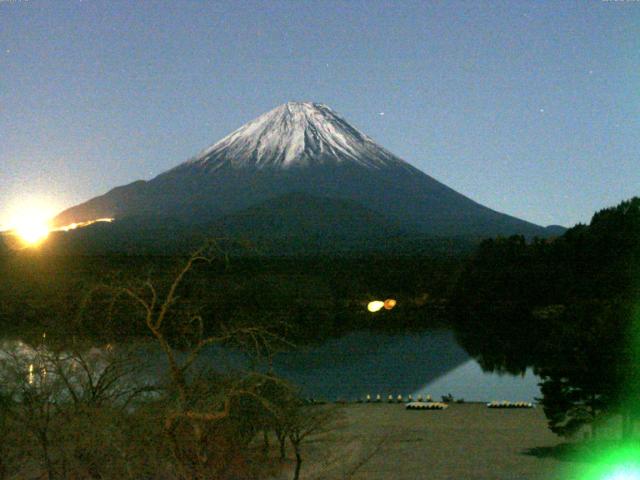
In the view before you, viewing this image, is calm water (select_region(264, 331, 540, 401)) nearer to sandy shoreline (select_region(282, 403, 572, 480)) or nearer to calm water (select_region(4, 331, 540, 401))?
calm water (select_region(4, 331, 540, 401))

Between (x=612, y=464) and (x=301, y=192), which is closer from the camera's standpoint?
(x=612, y=464)

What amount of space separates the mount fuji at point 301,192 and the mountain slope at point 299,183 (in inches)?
7.6

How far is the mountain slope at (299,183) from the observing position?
140 m

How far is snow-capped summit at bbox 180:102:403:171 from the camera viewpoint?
160 metres

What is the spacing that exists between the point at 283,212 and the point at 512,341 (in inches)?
3161

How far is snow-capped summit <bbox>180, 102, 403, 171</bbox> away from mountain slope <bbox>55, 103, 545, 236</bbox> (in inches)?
8.1

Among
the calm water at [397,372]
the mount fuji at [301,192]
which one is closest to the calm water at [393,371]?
the calm water at [397,372]

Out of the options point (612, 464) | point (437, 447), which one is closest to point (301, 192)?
point (437, 447)

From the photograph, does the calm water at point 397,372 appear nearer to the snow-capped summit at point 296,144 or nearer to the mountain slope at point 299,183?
the mountain slope at point 299,183

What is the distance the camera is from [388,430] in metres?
21.4

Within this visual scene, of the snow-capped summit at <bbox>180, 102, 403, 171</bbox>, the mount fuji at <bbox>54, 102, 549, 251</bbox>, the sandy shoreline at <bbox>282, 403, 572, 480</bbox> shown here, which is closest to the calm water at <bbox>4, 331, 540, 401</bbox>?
the sandy shoreline at <bbox>282, 403, 572, 480</bbox>

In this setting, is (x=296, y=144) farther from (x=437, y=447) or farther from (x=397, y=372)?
(x=437, y=447)

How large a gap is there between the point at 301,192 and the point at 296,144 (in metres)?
22.1

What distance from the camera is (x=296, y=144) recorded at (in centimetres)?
16375
